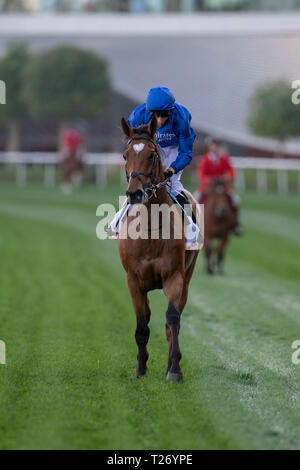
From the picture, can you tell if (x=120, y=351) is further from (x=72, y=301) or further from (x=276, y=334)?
(x=72, y=301)

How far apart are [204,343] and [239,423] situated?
2679 mm

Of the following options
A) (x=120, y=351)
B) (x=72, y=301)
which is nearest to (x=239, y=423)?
(x=120, y=351)

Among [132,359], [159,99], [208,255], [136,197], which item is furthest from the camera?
[208,255]

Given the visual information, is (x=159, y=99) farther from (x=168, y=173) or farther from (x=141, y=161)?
(x=141, y=161)

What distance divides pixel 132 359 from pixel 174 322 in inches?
34.0

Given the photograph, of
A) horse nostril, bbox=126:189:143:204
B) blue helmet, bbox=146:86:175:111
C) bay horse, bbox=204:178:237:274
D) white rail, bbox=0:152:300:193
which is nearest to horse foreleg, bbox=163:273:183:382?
horse nostril, bbox=126:189:143:204

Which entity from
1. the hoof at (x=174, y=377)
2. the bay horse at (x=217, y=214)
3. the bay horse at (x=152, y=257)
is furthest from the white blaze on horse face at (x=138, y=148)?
the bay horse at (x=217, y=214)

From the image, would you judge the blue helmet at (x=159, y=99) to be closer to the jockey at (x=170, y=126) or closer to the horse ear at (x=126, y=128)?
the jockey at (x=170, y=126)

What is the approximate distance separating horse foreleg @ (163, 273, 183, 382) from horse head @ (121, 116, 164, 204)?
2.22 ft

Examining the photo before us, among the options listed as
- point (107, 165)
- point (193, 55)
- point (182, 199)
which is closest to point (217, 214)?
point (182, 199)

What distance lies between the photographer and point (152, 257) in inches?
246

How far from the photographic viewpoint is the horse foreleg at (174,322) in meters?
6.10

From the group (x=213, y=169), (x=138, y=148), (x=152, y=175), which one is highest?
(x=213, y=169)

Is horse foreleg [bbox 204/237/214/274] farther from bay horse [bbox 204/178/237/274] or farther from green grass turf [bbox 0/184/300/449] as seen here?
green grass turf [bbox 0/184/300/449]
